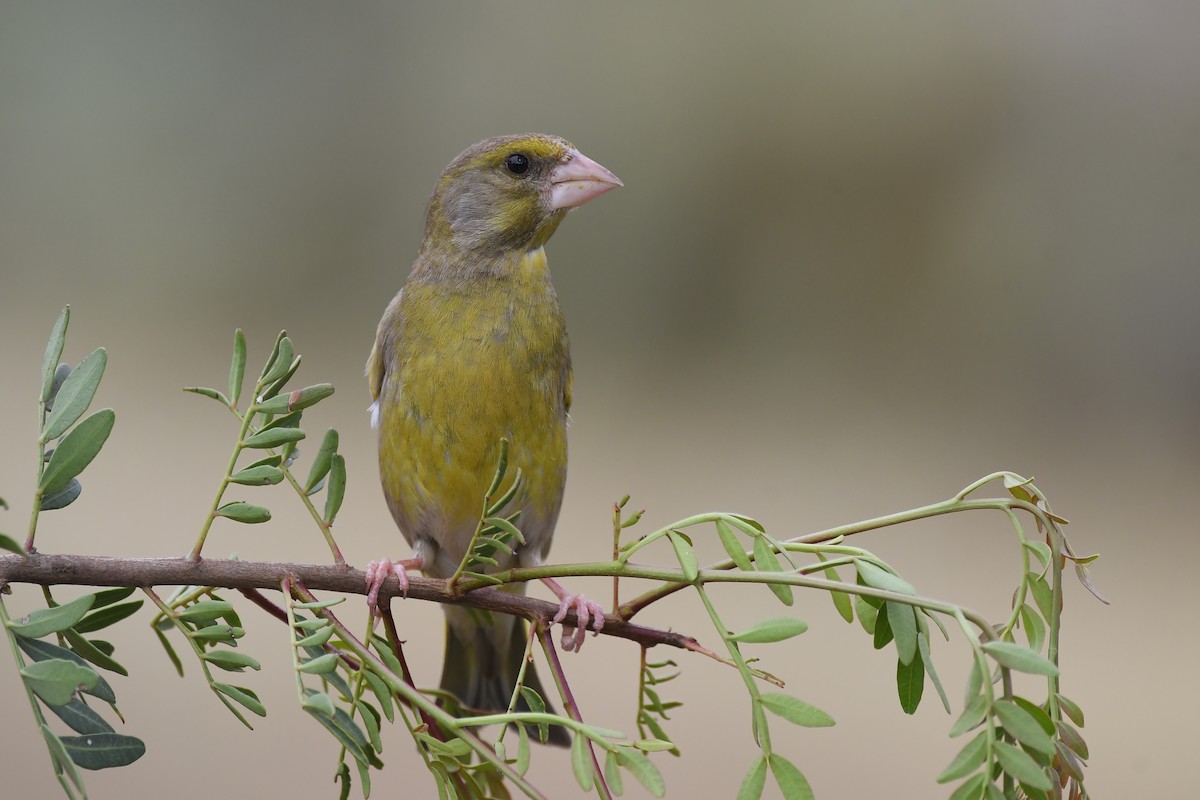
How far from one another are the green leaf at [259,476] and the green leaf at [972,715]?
1.46 ft

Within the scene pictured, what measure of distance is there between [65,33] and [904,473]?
357 cm

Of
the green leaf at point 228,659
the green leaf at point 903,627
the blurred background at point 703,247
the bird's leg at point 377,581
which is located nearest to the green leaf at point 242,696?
the green leaf at point 228,659

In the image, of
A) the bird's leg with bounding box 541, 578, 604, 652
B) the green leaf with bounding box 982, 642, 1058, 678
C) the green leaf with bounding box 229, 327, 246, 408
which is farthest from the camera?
the bird's leg with bounding box 541, 578, 604, 652

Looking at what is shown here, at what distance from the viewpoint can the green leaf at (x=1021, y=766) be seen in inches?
21.6

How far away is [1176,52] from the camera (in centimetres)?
404

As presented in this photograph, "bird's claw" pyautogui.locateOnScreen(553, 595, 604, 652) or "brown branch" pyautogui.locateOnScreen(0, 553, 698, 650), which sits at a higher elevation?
"brown branch" pyautogui.locateOnScreen(0, 553, 698, 650)

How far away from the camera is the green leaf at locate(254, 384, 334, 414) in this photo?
0.74 meters

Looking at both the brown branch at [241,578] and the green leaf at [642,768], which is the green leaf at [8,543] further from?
the green leaf at [642,768]

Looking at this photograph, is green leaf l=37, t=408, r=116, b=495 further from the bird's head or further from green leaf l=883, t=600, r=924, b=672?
the bird's head

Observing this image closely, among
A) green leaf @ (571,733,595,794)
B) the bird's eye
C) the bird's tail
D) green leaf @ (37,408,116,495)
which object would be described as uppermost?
the bird's eye

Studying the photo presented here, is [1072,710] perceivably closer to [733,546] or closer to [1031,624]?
[1031,624]

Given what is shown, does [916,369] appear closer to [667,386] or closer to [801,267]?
[801,267]

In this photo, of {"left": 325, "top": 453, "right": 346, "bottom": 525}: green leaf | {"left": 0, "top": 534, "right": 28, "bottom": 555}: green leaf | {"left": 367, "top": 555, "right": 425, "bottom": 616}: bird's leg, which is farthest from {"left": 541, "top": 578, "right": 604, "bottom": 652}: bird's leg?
{"left": 0, "top": 534, "right": 28, "bottom": 555}: green leaf

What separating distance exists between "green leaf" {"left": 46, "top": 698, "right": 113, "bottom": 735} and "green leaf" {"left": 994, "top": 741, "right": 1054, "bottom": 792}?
1.62 ft
